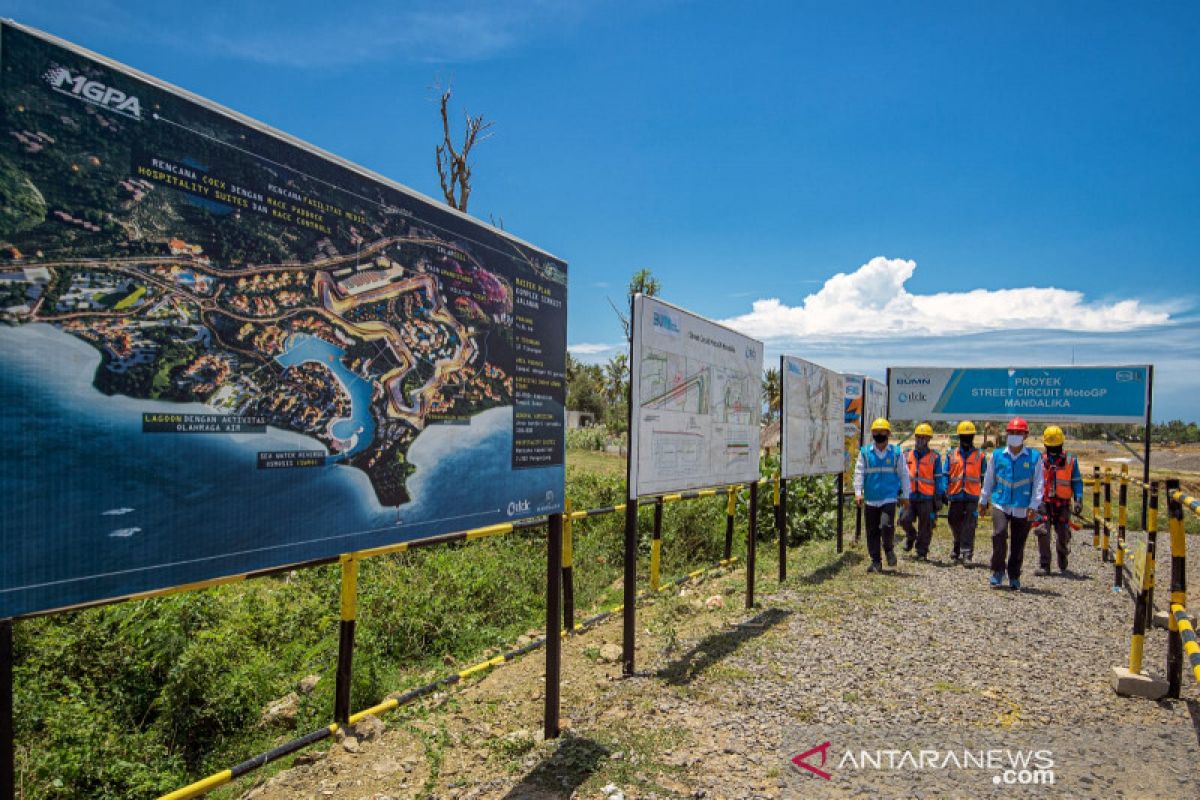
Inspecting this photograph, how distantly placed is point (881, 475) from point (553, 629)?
21.8 ft

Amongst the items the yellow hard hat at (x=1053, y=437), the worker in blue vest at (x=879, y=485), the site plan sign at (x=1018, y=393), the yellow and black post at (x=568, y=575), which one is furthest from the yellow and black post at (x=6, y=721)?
the site plan sign at (x=1018, y=393)

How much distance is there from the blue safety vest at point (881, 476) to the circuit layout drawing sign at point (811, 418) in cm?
49

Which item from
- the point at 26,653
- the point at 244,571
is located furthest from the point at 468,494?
the point at 26,653

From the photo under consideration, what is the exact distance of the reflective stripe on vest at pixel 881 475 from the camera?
9.29m

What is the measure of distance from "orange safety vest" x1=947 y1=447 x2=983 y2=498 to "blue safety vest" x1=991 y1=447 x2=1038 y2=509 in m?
1.59

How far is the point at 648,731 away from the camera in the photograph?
4.23m

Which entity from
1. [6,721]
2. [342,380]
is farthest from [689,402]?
[6,721]

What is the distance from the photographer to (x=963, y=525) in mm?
10539

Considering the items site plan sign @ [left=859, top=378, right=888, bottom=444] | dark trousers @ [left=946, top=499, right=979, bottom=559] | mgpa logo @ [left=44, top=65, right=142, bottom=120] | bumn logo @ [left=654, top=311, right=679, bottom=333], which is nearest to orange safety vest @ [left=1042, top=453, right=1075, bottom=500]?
dark trousers @ [left=946, top=499, right=979, bottom=559]

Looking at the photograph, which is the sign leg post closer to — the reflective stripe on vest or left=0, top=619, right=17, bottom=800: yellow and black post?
left=0, top=619, right=17, bottom=800: yellow and black post

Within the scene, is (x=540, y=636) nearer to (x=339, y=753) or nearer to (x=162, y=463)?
(x=339, y=753)

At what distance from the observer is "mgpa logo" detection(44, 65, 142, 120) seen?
1.96m

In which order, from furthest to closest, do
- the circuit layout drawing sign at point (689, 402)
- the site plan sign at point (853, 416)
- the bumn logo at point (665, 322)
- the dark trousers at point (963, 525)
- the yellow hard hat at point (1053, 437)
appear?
1. the site plan sign at point (853, 416)
2. the dark trousers at point (963, 525)
3. the yellow hard hat at point (1053, 437)
4. the bumn logo at point (665, 322)
5. the circuit layout drawing sign at point (689, 402)

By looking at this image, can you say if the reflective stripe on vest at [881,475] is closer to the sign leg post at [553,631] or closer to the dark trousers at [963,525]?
the dark trousers at [963,525]
